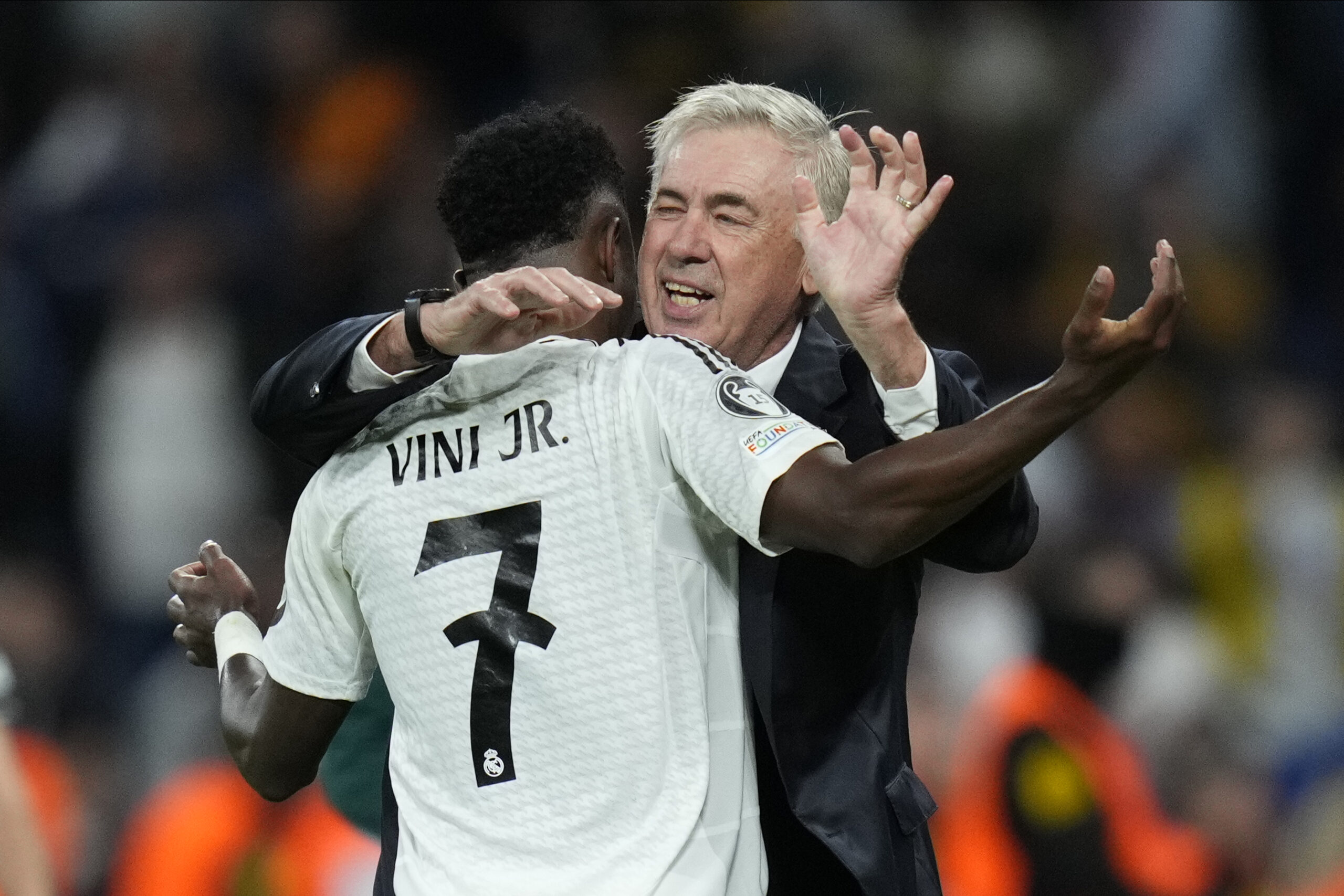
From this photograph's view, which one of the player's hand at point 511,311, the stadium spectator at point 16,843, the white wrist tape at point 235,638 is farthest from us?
the stadium spectator at point 16,843

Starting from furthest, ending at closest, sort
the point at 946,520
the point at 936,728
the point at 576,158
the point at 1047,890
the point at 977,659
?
1. the point at 977,659
2. the point at 936,728
3. the point at 1047,890
4. the point at 576,158
5. the point at 946,520

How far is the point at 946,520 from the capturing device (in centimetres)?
196

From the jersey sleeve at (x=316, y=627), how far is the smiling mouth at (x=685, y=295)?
2.54ft

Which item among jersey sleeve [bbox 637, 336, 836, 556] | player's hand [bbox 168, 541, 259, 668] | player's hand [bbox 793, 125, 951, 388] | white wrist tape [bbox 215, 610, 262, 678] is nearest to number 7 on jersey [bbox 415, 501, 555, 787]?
jersey sleeve [bbox 637, 336, 836, 556]

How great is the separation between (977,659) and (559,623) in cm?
360

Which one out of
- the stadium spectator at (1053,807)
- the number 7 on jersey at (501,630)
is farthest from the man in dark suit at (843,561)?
the stadium spectator at (1053,807)

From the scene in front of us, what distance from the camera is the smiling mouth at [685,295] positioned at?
9.32 ft

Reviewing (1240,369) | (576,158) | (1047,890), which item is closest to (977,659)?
(1047,890)

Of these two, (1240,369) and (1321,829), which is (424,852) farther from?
(1240,369)

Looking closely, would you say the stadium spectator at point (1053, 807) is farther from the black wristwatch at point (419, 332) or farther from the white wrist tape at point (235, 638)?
the black wristwatch at point (419, 332)

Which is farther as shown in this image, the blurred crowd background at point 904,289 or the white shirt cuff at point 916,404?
the blurred crowd background at point 904,289

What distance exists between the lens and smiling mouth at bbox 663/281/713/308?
284 centimetres

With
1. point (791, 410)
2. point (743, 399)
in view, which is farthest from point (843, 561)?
point (743, 399)

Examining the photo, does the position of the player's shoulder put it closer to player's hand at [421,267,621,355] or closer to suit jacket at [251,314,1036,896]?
player's hand at [421,267,621,355]
